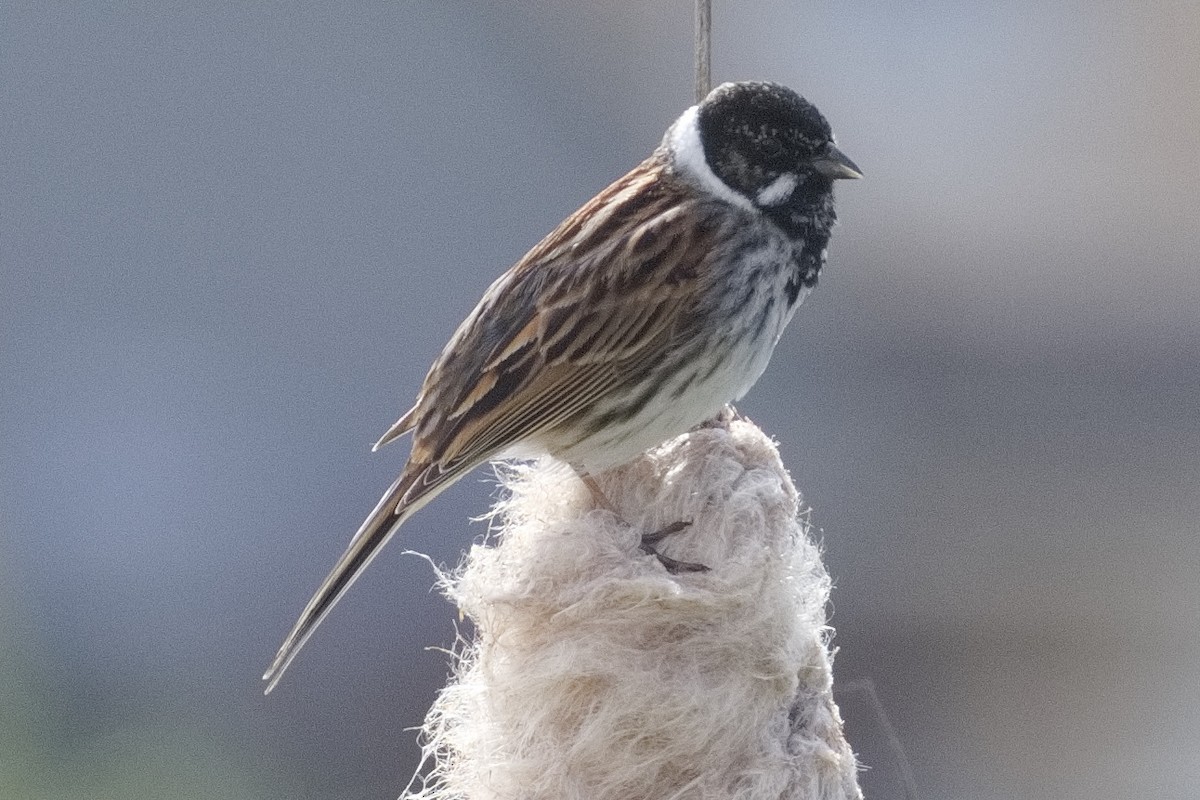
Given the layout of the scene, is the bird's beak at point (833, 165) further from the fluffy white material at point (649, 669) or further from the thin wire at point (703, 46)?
the fluffy white material at point (649, 669)

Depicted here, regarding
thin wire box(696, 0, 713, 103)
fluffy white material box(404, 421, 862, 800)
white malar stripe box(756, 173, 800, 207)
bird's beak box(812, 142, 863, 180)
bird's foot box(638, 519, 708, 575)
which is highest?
bird's beak box(812, 142, 863, 180)

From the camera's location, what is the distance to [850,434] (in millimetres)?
6512

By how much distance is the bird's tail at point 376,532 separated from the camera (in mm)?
2461

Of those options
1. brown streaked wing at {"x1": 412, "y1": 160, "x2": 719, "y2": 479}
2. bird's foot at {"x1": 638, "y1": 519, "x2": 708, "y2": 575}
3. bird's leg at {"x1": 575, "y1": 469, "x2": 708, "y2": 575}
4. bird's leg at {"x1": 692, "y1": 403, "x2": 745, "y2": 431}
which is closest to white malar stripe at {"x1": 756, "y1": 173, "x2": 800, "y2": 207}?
brown streaked wing at {"x1": 412, "y1": 160, "x2": 719, "y2": 479}

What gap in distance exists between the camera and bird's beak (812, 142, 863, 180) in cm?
265

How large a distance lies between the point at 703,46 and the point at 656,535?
0.65 meters

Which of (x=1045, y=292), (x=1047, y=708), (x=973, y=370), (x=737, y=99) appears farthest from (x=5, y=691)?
(x=1045, y=292)

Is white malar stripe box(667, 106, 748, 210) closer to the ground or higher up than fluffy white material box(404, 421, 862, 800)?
higher up

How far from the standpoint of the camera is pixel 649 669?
205 centimetres

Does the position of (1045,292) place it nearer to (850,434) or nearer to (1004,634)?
(850,434)

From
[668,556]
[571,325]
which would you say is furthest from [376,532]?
[668,556]

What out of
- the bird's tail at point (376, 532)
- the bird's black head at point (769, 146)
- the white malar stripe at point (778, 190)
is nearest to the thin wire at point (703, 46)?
the bird's black head at point (769, 146)

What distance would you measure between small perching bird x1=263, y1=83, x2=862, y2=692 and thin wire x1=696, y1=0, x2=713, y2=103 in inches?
14.5

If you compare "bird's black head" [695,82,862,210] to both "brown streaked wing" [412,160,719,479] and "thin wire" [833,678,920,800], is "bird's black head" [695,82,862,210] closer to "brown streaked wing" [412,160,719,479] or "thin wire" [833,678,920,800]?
"brown streaked wing" [412,160,719,479]
